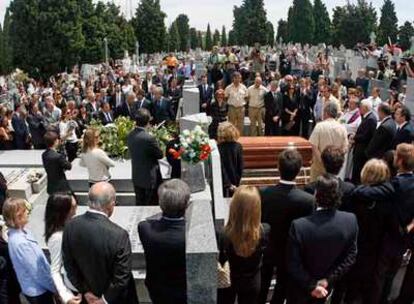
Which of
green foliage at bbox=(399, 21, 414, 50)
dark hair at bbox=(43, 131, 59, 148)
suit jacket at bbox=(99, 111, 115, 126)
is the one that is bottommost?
suit jacket at bbox=(99, 111, 115, 126)

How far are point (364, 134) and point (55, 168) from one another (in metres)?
5.42

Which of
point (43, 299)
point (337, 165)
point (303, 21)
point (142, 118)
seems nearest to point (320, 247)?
point (337, 165)

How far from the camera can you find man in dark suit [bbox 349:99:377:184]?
9.21 meters

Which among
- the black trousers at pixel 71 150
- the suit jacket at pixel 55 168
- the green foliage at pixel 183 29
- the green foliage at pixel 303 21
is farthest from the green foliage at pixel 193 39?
the suit jacket at pixel 55 168

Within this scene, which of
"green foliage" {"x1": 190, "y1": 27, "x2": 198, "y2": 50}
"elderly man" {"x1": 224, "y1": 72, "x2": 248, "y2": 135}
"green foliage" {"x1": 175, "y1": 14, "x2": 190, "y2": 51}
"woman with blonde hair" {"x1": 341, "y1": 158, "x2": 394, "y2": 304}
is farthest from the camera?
"green foliage" {"x1": 190, "y1": 27, "x2": 198, "y2": 50}

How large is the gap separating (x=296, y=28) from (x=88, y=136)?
2584 inches

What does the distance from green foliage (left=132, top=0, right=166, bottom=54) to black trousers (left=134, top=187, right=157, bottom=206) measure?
53362 millimetres

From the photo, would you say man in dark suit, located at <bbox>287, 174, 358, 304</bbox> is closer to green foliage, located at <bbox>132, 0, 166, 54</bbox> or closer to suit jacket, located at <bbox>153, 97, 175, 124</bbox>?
suit jacket, located at <bbox>153, 97, 175, 124</bbox>

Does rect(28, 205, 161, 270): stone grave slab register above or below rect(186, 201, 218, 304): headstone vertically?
below

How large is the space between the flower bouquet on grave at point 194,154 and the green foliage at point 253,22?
182 ft

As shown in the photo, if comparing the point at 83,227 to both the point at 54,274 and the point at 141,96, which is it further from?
the point at 141,96

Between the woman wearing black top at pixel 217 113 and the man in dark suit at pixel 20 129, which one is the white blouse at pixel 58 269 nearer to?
the woman wearing black top at pixel 217 113

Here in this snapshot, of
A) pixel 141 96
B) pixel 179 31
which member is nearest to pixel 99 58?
pixel 141 96

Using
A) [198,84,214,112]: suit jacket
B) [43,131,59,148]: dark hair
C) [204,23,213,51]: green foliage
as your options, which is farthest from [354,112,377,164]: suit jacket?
[204,23,213,51]: green foliage
